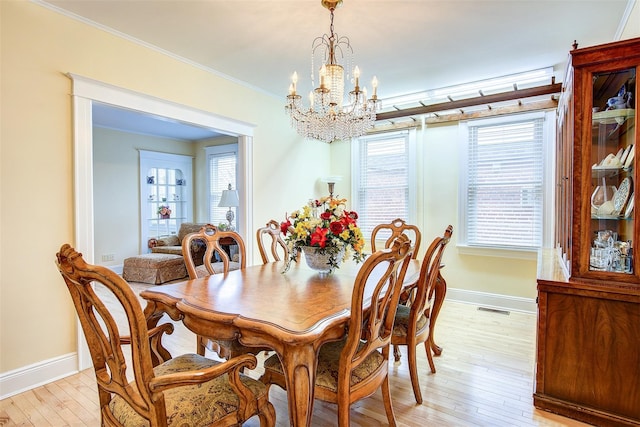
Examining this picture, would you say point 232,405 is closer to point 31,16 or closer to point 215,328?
point 215,328

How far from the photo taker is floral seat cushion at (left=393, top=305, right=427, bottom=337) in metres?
2.21

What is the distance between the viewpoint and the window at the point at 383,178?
4.91 meters

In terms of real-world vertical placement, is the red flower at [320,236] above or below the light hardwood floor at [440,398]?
above

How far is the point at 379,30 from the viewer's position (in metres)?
2.79

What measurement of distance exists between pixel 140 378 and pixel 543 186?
4.45 m

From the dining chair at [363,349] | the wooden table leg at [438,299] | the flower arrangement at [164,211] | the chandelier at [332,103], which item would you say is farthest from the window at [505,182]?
the flower arrangement at [164,211]

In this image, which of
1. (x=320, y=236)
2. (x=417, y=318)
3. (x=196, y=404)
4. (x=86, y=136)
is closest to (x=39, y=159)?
(x=86, y=136)

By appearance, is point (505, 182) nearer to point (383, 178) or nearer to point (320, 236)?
point (383, 178)

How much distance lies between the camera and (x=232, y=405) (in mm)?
1367

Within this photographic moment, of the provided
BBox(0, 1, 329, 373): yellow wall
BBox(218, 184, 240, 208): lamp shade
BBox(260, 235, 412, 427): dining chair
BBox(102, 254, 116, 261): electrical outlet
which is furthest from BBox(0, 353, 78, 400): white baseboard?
BBox(102, 254, 116, 261): electrical outlet

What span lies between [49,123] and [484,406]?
11.8ft

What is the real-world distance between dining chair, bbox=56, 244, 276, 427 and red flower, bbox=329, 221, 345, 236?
100 cm

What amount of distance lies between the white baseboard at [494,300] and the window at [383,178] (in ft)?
3.87

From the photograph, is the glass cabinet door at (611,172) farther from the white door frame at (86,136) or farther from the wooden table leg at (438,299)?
the white door frame at (86,136)
